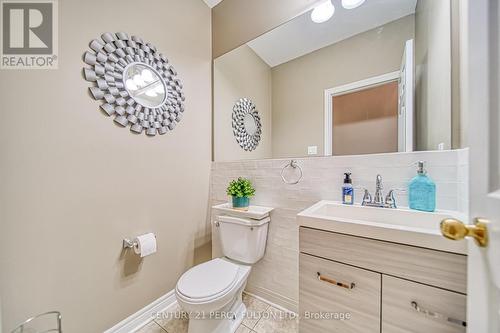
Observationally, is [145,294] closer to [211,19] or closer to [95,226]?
[95,226]

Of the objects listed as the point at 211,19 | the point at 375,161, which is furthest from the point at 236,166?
the point at 211,19

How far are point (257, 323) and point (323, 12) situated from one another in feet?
7.34

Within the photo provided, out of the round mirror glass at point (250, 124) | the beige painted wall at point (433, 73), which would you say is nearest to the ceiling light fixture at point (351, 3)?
the beige painted wall at point (433, 73)

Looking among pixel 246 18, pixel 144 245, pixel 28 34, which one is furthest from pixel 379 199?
pixel 28 34

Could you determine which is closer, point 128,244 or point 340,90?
point 128,244

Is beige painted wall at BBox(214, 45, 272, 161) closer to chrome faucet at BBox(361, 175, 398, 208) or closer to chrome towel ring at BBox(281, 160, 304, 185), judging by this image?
chrome towel ring at BBox(281, 160, 304, 185)

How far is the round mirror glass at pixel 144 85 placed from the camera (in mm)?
1245

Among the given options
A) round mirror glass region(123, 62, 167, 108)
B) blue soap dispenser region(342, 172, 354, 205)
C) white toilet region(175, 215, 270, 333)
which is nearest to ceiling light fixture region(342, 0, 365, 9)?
blue soap dispenser region(342, 172, 354, 205)

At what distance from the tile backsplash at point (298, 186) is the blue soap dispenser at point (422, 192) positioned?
62 mm

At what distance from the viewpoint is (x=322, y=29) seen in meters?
1.42

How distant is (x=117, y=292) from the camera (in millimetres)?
1204

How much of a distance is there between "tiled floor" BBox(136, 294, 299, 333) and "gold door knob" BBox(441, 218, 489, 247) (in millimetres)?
1272

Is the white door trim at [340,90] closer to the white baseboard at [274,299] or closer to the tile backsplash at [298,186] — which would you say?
the tile backsplash at [298,186]

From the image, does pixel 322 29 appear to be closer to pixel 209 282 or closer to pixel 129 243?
pixel 209 282
